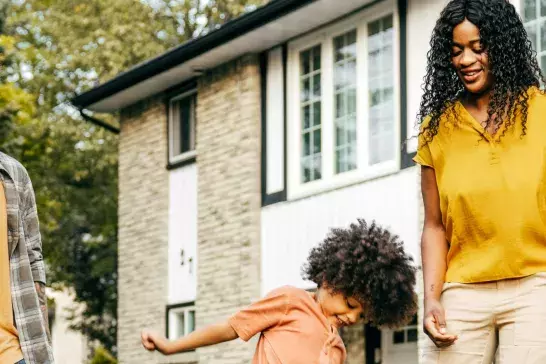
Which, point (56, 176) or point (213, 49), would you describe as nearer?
point (213, 49)

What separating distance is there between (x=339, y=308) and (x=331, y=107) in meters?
12.1

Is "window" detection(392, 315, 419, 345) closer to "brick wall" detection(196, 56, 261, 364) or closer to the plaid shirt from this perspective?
"brick wall" detection(196, 56, 261, 364)

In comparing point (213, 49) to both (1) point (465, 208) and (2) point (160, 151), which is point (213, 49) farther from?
(1) point (465, 208)

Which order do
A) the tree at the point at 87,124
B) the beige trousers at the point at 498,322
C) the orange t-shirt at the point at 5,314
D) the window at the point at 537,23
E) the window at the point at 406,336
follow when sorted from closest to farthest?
the beige trousers at the point at 498,322 < the orange t-shirt at the point at 5,314 < the window at the point at 537,23 < the window at the point at 406,336 < the tree at the point at 87,124

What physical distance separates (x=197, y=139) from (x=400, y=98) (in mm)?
5282

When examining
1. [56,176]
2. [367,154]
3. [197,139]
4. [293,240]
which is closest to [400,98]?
[367,154]

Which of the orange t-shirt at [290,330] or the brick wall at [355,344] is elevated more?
the orange t-shirt at [290,330]

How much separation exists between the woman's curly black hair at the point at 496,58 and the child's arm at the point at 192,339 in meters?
1.29

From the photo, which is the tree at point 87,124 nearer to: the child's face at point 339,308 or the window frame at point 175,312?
the window frame at point 175,312

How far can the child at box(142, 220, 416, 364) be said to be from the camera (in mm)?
5754

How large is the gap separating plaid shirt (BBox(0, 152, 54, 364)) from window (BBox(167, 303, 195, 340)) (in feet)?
51.6

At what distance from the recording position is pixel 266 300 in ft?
19.3

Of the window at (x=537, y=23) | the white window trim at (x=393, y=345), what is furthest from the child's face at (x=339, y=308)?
the white window trim at (x=393, y=345)

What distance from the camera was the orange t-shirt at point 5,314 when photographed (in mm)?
5152
